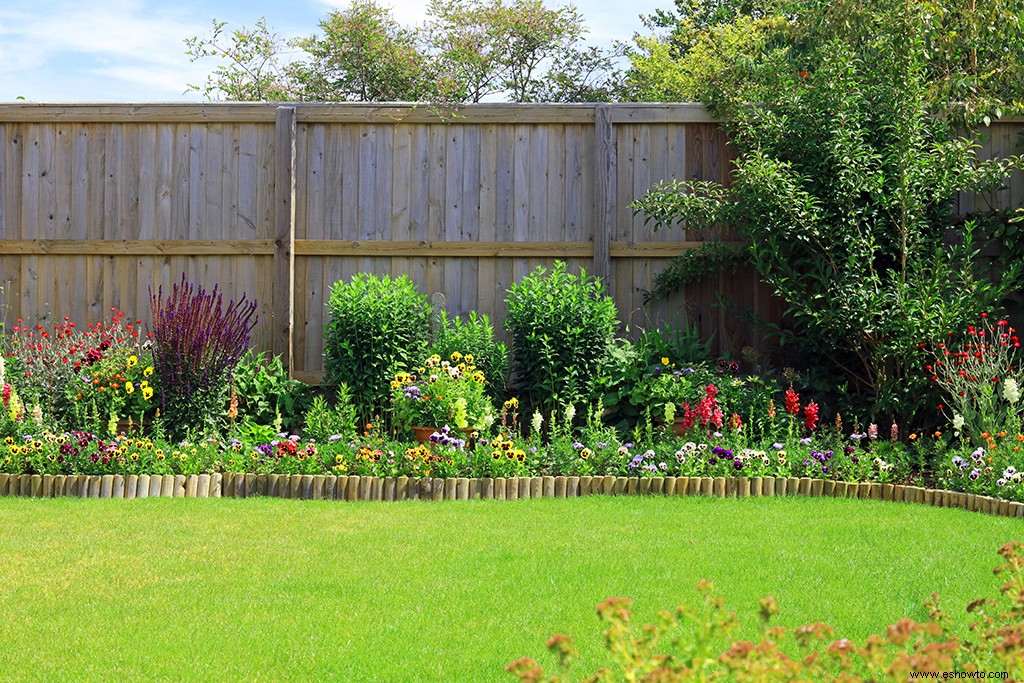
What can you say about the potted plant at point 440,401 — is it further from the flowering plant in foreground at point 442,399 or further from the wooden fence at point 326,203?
the wooden fence at point 326,203

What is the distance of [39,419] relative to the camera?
6707 millimetres

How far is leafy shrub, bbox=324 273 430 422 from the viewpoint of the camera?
7.59 meters

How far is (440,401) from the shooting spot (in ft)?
22.7

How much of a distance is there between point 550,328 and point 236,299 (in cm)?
259

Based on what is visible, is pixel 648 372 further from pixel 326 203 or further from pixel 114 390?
pixel 114 390

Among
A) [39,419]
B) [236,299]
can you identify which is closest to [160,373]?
[39,419]

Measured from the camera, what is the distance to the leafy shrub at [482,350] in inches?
302

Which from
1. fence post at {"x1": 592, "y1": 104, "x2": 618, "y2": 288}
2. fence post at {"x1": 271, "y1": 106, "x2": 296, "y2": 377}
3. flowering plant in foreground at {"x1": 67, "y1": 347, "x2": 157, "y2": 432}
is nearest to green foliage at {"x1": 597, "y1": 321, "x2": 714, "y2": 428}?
fence post at {"x1": 592, "y1": 104, "x2": 618, "y2": 288}

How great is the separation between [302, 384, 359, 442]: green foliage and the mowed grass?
1.12m

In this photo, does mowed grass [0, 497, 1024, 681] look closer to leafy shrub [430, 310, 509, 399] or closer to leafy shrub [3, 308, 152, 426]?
leafy shrub [3, 308, 152, 426]

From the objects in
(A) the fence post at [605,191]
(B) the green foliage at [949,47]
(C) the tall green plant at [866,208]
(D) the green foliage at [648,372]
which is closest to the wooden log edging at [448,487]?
(D) the green foliage at [648,372]

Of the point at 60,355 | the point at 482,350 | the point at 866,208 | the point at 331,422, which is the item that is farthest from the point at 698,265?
the point at 60,355

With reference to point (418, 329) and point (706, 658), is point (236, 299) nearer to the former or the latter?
point (418, 329)

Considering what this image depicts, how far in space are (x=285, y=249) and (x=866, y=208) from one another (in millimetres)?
4259
